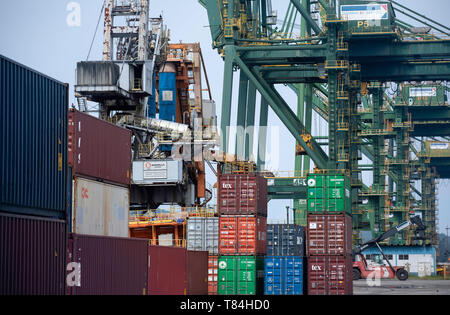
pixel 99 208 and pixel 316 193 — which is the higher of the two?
pixel 316 193

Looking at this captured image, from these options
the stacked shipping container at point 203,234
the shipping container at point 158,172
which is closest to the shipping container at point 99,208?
the stacked shipping container at point 203,234

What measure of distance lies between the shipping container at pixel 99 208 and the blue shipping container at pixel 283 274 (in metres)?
16.3

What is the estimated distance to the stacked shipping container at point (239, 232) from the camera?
148 feet

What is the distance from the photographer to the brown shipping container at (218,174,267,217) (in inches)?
1791

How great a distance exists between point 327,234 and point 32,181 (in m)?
26.9

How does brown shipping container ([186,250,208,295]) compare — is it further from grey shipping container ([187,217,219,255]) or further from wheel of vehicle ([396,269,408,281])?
wheel of vehicle ([396,269,408,281])

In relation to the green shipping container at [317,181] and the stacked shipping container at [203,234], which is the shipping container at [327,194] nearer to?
the green shipping container at [317,181]

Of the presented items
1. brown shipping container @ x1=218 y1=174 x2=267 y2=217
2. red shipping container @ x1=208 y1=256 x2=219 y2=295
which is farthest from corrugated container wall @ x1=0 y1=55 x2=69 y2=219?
red shipping container @ x1=208 y1=256 x2=219 y2=295

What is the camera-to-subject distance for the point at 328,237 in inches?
1800

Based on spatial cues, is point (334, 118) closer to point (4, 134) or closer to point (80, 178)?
point (80, 178)

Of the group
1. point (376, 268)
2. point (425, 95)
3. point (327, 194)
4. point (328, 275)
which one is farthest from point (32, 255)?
point (425, 95)

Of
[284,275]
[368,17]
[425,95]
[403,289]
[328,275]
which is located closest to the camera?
[328,275]

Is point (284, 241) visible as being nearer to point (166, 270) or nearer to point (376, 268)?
point (166, 270)

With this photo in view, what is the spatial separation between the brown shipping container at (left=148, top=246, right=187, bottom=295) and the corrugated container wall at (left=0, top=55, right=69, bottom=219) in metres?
10.9
